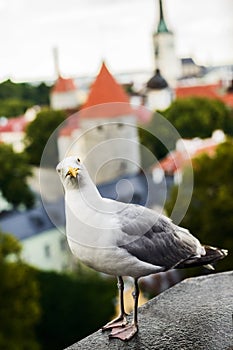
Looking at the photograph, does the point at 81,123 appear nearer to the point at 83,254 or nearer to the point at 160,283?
the point at 83,254

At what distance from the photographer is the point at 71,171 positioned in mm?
817

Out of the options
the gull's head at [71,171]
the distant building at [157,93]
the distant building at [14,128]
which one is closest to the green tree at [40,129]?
the distant building at [14,128]

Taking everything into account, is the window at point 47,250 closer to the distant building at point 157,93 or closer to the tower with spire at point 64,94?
the distant building at point 157,93

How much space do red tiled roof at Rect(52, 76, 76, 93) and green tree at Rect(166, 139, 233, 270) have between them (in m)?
7.89

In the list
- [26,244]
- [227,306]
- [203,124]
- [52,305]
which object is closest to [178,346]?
[227,306]

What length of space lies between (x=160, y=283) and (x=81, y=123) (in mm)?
3911

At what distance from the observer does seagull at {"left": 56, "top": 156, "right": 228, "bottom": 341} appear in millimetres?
837

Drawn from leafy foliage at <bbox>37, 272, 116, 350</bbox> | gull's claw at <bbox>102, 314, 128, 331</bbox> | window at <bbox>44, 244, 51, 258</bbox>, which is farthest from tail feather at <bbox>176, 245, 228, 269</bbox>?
window at <bbox>44, 244, 51, 258</bbox>

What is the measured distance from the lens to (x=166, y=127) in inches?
37.5

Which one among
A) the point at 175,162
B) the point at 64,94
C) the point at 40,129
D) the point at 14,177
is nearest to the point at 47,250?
the point at 14,177

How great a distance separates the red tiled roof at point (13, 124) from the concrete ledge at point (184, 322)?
35.3ft

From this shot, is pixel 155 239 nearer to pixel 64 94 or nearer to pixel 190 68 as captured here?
pixel 64 94

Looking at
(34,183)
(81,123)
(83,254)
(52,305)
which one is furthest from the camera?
(34,183)

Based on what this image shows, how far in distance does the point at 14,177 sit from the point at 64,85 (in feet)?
15.1
